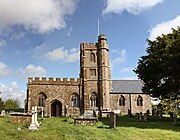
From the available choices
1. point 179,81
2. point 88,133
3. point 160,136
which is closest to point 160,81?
point 179,81

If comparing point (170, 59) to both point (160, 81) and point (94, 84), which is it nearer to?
point (160, 81)

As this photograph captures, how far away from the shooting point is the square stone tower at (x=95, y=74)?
3981cm

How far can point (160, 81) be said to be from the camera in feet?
92.3

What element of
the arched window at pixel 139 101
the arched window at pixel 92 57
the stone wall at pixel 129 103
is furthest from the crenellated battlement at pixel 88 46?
the arched window at pixel 139 101

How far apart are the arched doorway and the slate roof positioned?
10.6m

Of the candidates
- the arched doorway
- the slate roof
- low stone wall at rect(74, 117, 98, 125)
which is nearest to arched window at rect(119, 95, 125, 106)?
the slate roof

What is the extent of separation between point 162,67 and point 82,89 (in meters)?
18.5

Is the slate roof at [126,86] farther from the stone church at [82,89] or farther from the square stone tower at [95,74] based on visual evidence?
the square stone tower at [95,74]

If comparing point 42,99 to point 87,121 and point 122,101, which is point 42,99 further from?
point 87,121

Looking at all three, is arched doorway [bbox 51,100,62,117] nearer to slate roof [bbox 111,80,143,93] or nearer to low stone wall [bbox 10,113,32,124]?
slate roof [bbox 111,80,143,93]

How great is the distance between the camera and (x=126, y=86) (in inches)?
1825

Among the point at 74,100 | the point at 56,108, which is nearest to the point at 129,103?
the point at 74,100

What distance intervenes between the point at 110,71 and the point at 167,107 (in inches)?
459

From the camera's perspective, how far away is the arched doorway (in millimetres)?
39344
